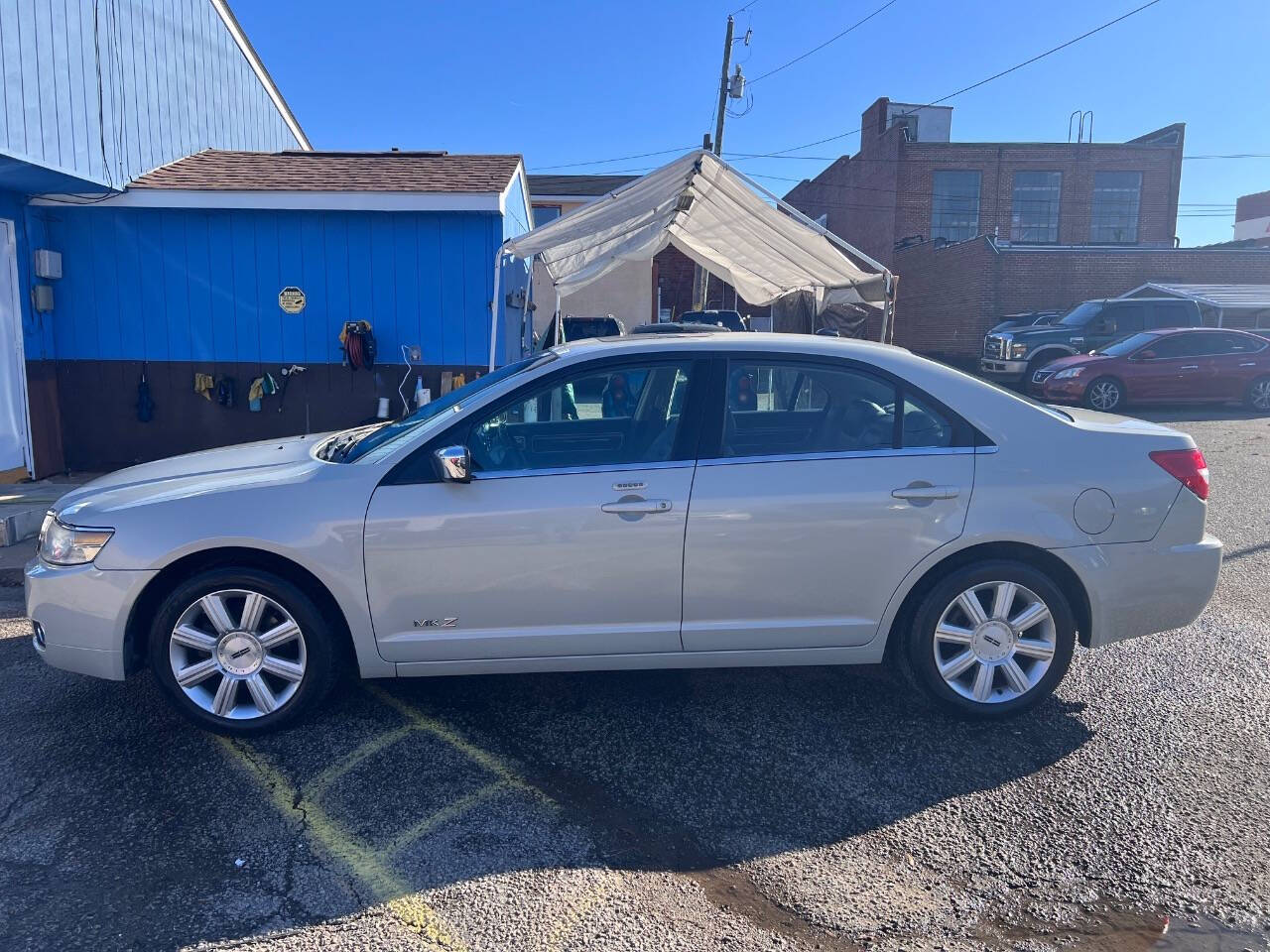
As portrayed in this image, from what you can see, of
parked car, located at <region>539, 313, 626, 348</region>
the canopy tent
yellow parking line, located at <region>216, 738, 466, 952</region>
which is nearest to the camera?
yellow parking line, located at <region>216, 738, 466, 952</region>

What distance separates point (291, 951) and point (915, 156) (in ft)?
120

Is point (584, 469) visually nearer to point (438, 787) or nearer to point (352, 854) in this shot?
point (438, 787)

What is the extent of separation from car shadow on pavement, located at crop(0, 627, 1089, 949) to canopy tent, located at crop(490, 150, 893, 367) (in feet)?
14.6

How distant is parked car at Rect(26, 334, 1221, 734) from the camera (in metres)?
3.81

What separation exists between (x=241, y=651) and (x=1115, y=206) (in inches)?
1568

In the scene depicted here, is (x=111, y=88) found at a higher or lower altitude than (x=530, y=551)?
higher

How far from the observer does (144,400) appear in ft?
33.0

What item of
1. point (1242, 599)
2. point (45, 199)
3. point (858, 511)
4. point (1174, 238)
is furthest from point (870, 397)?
point (1174, 238)

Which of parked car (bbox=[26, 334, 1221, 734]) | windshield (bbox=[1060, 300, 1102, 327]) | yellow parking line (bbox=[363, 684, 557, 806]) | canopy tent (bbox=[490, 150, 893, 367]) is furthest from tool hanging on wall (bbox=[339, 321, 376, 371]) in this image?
windshield (bbox=[1060, 300, 1102, 327])

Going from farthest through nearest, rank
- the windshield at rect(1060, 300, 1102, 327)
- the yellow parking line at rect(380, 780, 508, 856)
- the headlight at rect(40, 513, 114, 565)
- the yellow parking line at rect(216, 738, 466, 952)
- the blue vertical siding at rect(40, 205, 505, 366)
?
1. the windshield at rect(1060, 300, 1102, 327)
2. the blue vertical siding at rect(40, 205, 505, 366)
3. the headlight at rect(40, 513, 114, 565)
4. the yellow parking line at rect(380, 780, 508, 856)
5. the yellow parking line at rect(216, 738, 466, 952)

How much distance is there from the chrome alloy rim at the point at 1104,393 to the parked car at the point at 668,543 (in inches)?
530

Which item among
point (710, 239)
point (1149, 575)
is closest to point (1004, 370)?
point (710, 239)

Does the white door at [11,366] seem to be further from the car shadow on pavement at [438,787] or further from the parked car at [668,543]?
the parked car at [668,543]

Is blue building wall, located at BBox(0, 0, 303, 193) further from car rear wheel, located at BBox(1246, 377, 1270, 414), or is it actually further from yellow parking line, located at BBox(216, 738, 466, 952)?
car rear wheel, located at BBox(1246, 377, 1270, 414)
